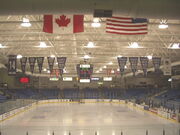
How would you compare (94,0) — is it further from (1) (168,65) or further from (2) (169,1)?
(1) (168,65)

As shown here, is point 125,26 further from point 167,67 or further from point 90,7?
point 167,67

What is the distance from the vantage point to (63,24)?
1274 cm

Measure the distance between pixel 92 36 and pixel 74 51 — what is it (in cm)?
999

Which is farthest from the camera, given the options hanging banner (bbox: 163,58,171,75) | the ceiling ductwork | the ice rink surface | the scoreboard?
the scoreboard

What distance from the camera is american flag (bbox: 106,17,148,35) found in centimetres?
1335

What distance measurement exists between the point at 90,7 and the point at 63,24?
5.94m

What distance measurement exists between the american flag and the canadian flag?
1631mm

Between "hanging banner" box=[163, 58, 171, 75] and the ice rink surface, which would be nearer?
the ice rink surface

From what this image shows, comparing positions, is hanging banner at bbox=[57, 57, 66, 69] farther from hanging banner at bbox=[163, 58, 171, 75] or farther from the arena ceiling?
hanging banner at bbox=[163, 58, 171, 75]

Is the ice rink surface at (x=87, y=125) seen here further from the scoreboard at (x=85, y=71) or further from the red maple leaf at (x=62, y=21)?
the red maple leaf at (x=62, y=21)

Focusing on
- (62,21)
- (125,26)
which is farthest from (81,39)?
(62,21)

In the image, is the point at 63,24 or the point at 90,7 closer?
the point at 90,7

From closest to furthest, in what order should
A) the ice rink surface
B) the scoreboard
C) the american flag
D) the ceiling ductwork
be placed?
1. the ceiling ductwork
2. the american flag
3. the ice rink surface
4. the scoreboard

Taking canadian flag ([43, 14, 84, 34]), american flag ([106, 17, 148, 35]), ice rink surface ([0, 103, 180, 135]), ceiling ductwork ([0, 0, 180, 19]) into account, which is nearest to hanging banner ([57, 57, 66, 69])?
ice rink surface ([0, 103, 180, 135])
